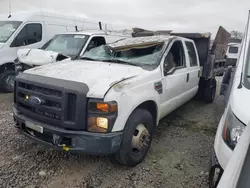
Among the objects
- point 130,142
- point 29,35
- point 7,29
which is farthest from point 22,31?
point 130,142

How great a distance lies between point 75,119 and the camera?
2.82 metres

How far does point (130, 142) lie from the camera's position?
3119 mm

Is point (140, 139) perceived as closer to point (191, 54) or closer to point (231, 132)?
point (231, 132)

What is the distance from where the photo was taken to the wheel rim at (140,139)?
3.26 metres

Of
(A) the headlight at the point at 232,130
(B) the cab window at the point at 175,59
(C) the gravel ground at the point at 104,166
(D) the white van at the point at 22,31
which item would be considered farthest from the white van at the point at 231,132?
(D) the white van at the point at 22,31

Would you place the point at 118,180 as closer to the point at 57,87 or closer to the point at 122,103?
the point at 122,103

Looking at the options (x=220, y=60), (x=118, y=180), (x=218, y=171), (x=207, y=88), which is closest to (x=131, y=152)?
(x=118, y=180)

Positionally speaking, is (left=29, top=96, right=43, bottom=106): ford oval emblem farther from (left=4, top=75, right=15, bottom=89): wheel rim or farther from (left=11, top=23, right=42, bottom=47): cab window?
(left=11, top=23, right=42, bottom=47): cab window

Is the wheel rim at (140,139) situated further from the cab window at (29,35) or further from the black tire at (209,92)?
the cab window at (29,35)

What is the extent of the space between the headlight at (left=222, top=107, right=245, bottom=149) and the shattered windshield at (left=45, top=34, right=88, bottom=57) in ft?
16.0

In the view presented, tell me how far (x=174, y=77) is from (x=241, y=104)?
2059 mm

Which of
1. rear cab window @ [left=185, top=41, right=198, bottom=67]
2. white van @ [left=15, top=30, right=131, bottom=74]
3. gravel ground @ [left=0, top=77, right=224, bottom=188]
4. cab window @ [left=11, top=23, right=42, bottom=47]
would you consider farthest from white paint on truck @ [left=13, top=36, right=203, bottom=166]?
cab window @ [left=11, top=23, right=42, bottom=47]

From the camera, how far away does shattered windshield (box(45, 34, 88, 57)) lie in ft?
21.5

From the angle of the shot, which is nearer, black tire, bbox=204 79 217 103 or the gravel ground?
the gravel ground
